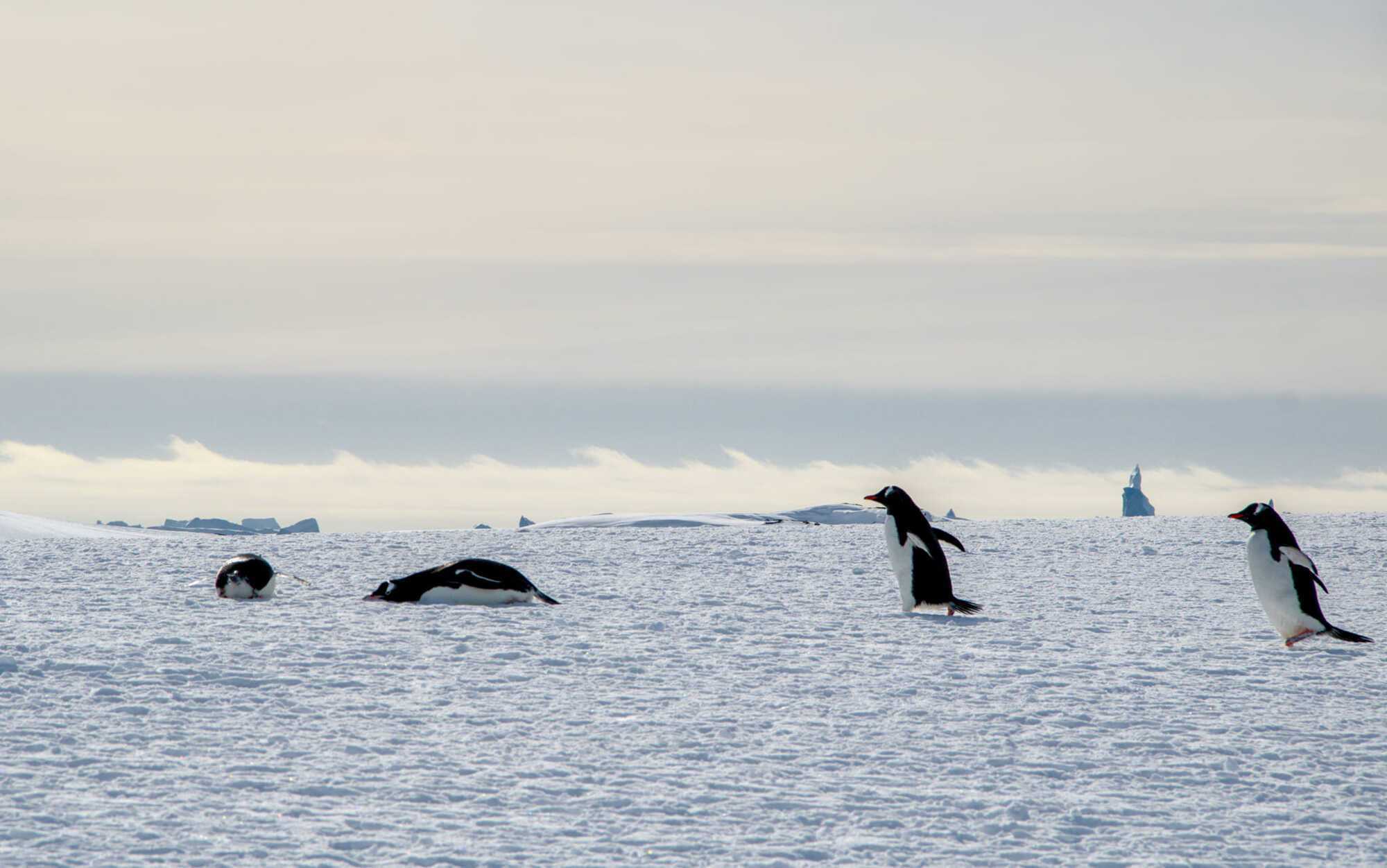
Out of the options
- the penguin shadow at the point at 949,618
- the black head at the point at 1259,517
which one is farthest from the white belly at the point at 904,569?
the black head at the point at 1259,517

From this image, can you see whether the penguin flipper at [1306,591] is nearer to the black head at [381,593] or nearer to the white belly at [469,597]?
the white belly at [469,597]

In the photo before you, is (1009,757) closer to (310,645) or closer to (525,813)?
(525,813)

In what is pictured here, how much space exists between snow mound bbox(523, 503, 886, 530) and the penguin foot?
8843 millimetres

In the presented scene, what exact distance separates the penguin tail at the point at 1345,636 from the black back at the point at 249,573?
6.38 m

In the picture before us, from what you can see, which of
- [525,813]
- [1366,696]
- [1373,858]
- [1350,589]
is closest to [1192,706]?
[1366,696]

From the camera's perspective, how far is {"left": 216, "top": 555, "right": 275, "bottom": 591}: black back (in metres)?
8.70

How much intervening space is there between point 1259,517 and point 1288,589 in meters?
0.66

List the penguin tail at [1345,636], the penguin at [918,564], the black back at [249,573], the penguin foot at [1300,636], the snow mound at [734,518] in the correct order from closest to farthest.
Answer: the penguin foot at [1300,636], the penguin tail at [1345,636], the black back at [249,573], the penguin at [918,564], the snow mound at [734,518]

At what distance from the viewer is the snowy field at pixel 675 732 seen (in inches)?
159

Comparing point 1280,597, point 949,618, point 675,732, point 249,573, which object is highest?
point 1280,597

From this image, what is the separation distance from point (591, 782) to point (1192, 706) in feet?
9.08

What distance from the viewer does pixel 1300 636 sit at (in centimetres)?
783

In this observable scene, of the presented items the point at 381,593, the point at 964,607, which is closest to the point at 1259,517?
the point at 964,607

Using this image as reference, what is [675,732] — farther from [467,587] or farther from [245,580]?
[245,580]
